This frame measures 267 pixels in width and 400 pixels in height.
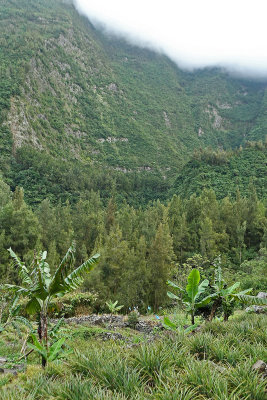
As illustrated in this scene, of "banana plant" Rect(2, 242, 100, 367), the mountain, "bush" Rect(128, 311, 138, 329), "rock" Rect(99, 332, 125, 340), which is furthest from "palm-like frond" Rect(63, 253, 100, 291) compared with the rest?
the mountain

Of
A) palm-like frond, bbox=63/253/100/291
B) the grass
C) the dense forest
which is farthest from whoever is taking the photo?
the dense forest

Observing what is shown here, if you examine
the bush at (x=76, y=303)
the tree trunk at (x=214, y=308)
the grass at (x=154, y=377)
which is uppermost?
the grass at (x=154, y=377)

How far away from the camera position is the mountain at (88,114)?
91.0 metres

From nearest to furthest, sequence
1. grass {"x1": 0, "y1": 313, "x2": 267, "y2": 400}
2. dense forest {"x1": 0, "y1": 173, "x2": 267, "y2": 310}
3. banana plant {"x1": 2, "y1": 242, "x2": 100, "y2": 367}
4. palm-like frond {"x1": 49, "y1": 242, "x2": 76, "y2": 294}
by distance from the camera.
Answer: grass {"x1": 0, "y1": 313, "x2": 267, "y2": 400}
banana plant {"x1": 2, "y1": 242, "x2": 100, "y2": 367}
palm-like frond {"x1": 49, "y1": 242, "x2": 76, "y2": 294}
dense forest {"x1": 0, "y1": 173, "x2": 267, "y2": 310}

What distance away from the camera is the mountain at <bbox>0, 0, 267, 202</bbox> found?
299 ft

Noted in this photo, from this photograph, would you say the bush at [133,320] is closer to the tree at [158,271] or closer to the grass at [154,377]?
the tree at [158,271]

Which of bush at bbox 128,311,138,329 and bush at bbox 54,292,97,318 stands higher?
bush at bbox 128,311,138,329

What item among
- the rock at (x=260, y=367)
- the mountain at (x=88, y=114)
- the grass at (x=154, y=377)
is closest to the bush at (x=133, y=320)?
the grass at (x=154, y=377)

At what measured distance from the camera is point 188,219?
4431 cm

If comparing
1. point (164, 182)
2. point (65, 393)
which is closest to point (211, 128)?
point (164, 182)

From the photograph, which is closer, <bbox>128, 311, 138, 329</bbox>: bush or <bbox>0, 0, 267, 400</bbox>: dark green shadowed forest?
<bbox>0, 0, 267, 400</bbox>: dark green shadowed forest

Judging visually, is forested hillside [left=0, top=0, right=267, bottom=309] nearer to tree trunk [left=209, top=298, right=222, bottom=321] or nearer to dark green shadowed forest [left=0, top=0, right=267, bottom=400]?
dark green shadowed forest [left=0, top=0, right=267, bottom=400]

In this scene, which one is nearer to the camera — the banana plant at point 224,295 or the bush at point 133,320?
the banana plant at point 224,295

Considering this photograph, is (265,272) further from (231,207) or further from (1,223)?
(1,223)
